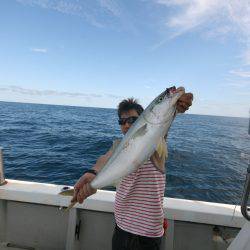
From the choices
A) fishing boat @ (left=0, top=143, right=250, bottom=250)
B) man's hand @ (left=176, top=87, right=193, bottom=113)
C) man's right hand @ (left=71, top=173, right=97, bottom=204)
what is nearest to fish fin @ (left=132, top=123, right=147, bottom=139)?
man's hand @ (left=176, top=87, right=193, bottom=113)

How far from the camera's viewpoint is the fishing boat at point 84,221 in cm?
382

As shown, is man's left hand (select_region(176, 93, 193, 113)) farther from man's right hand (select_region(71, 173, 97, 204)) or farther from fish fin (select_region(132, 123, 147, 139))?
man's right hand (select_region(71, 173, 97, 204))

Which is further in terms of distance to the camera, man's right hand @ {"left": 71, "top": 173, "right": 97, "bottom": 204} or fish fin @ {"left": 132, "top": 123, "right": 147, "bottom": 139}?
man's right hand @ {"left": 71, "top": 173, "right": 97, "bottom": 204}

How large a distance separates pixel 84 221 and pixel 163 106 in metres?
2.55

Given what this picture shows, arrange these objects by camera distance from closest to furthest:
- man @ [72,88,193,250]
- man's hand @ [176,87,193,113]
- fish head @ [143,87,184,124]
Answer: fish head @ [143,87,184,124], man's hand @ [176,87,193,113], man @ [72,88,193,250]

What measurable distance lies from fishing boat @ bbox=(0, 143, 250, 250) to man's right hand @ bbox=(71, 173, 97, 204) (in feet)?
4.35

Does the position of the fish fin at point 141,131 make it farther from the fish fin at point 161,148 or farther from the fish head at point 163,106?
the fish fin at point 161,148

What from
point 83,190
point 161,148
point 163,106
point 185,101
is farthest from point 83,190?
point 185,101

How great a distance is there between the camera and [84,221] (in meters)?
4.22

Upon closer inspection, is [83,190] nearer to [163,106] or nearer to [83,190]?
[83,190]

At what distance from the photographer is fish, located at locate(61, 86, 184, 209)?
2.24m

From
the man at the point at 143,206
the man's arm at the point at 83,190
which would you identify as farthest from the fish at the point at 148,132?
the man at the point at 143,206

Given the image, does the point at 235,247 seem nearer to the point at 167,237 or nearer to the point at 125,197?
the point at 125,197

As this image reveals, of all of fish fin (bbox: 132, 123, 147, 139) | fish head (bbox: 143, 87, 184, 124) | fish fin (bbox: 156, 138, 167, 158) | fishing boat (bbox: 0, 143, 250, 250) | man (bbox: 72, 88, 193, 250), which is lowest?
fishing boat (bbox: 0, 143, 250, 250)
